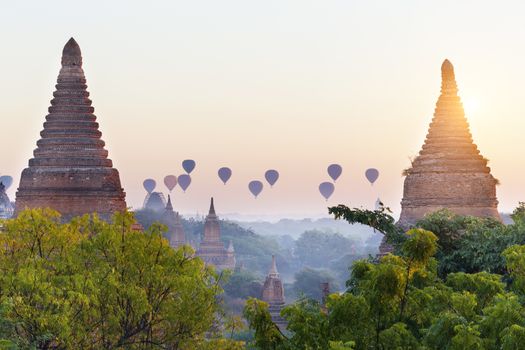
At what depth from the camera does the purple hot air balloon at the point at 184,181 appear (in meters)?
167

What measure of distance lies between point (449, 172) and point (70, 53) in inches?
596

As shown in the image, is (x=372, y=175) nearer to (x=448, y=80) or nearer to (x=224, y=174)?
(x=224, y=174)

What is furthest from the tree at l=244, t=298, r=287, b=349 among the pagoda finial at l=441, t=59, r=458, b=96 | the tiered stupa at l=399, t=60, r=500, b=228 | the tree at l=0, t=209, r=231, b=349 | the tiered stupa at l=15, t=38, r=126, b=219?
the pagoda finial at l=441, t=59, r=458, b=96

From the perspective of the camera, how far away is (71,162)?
49.1 m

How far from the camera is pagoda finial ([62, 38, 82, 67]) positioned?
1956 inches

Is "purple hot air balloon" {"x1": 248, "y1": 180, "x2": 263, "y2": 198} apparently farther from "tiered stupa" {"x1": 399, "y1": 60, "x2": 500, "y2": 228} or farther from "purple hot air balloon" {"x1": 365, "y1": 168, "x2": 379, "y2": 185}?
"tiered stupa" {"x1": 399, "y1": 60, "x2": 500, "y2": 228}

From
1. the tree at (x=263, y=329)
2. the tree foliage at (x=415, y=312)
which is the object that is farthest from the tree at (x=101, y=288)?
the tree at (x=263, y=329)

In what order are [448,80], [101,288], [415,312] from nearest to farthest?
[415,312] < [101,288] < [448,80]

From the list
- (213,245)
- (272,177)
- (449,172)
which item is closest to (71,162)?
(449,172)

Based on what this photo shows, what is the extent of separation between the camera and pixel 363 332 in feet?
70.8

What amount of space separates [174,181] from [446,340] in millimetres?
152239

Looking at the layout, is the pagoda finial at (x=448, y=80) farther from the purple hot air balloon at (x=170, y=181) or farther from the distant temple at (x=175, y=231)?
the purple hot air balloon at (x=170, y=181)

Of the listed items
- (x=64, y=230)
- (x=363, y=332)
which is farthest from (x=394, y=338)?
(x=64, y=230)

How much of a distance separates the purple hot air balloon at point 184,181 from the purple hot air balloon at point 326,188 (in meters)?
16.4
